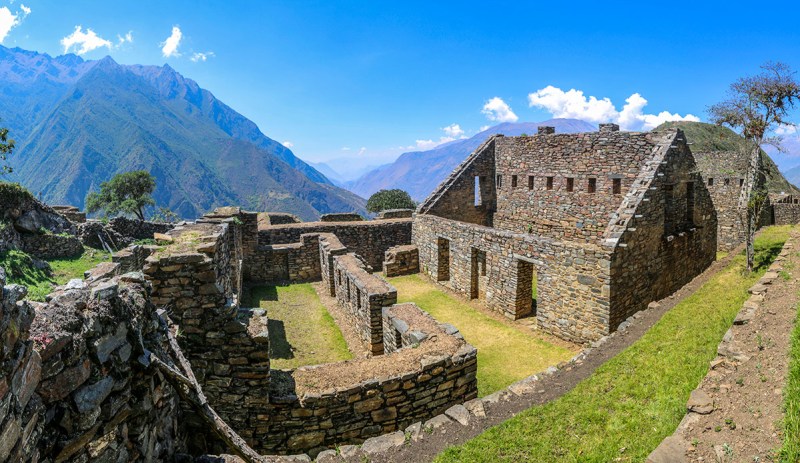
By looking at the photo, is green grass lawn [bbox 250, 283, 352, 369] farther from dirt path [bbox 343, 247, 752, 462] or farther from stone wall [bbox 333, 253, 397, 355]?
dirt path [bbox 343, 247, 752, 462]

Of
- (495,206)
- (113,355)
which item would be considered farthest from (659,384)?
(495,206)

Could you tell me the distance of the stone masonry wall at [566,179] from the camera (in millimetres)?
15633

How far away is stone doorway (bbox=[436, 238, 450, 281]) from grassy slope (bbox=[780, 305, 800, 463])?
490 inches

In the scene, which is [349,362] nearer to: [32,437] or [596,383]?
[596,383]

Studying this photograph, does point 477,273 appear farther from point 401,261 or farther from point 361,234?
point 361,234

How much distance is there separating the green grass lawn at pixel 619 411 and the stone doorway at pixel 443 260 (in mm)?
9410

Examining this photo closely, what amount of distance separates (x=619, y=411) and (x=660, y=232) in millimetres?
8802

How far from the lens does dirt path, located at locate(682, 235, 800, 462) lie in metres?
4.61

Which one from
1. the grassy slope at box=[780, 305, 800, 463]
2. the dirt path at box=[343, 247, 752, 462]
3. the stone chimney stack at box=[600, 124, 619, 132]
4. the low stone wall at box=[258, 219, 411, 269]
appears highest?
the stone chimney stack at box=[600, 124, 619, 132]

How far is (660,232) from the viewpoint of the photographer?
13211mm

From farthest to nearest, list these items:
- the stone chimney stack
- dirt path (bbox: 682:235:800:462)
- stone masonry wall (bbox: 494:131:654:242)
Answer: the stone chimney stack
stone masonry wall (bbox: 494:131:654:242)
dirt path (bbox: 682:235:800:462)

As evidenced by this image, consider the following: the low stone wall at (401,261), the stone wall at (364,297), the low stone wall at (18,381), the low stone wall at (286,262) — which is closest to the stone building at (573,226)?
the low stone wall at (401,261)

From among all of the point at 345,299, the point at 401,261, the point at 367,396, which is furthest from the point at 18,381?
the point at 401,261

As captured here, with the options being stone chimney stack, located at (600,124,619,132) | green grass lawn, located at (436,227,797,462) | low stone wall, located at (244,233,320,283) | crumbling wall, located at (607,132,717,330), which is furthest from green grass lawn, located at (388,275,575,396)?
stone chimney stack, located at (600,124,619,132)
